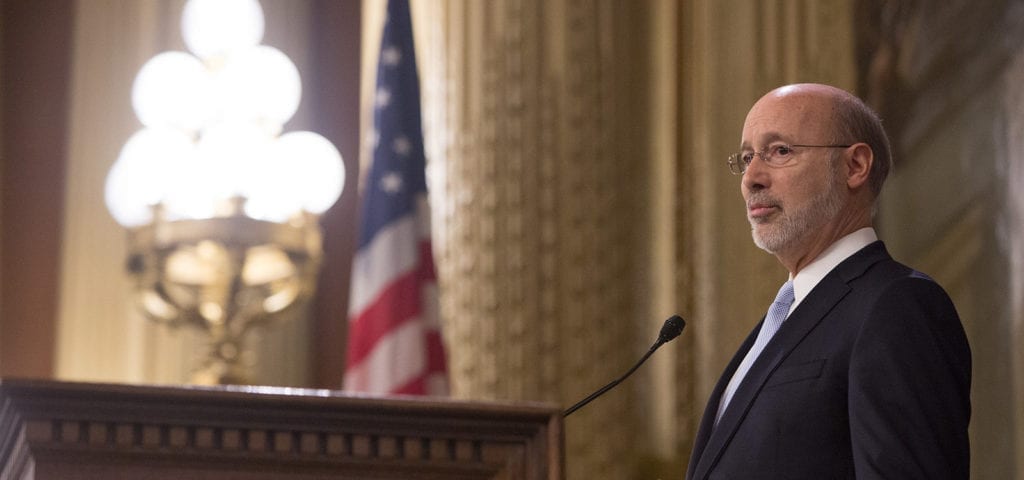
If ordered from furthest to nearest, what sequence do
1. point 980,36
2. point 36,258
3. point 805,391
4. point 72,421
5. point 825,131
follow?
1. point 36,258
2. point 980,36
3. point 825,131
4. point 805,391
5. point 72,421

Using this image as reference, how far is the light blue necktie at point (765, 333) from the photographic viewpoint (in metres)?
2.61

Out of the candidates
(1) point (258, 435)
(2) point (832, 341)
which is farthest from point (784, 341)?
(1) point (258, 435)

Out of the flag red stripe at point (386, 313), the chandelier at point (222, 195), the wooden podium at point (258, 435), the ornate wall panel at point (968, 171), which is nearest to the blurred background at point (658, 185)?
the ornate wall panel at point (968, 171)

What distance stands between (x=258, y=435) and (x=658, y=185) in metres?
3.58

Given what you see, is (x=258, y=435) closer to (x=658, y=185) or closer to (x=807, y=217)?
(x=807, y=217)

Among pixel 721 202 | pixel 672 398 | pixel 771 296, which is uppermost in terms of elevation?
pixel 721 202

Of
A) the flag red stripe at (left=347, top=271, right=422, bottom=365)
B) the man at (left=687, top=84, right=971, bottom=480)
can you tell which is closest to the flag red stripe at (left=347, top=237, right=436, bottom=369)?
the flag red stripe at (left=347, top=271, right=422, bottom=365)

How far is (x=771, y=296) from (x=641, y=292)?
516 millimetres

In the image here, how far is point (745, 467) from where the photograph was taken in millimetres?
2346

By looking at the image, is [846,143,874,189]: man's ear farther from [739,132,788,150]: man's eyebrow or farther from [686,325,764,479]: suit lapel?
[686,325,764,479]: suit lapel

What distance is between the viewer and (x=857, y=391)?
7.29 feet

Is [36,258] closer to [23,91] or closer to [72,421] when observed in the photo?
[23,91]


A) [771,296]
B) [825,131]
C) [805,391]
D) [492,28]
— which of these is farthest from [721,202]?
[805,391]

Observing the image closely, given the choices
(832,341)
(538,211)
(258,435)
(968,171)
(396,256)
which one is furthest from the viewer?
(396,256)
